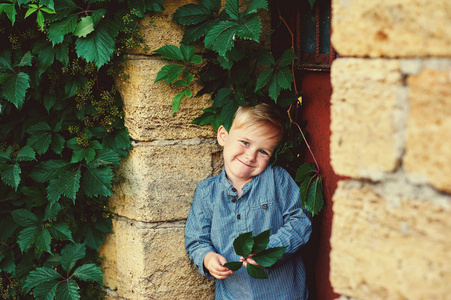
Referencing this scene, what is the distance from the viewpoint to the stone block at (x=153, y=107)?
2.18 meters

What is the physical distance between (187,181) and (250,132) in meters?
0.41

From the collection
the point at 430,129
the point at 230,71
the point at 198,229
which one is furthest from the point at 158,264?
the point at 430,129

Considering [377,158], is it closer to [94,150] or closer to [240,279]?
[240,279]

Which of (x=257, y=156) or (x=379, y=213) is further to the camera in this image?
(x=257, y=156)

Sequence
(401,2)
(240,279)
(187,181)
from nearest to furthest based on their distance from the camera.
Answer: (401,2)
(240,279)
(187,181)

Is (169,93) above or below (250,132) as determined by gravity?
above

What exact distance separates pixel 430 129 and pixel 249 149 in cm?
124

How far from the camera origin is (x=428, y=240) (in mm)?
986

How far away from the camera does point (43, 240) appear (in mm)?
2271

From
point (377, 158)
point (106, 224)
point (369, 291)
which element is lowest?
point (106, 224)

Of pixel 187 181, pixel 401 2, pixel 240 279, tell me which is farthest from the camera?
pixel 187 181

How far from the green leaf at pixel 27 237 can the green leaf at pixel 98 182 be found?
1.17ft

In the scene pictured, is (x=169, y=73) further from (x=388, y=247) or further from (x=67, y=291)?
(x=388, y=247)

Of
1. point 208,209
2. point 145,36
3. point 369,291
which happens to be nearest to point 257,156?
point 208,209
